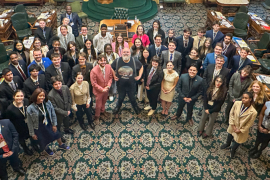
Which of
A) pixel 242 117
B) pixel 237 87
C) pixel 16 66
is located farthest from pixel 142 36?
pixel 242 117

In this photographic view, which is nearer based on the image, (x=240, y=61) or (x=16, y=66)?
(x=16, y=66)

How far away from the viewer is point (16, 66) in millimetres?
4781

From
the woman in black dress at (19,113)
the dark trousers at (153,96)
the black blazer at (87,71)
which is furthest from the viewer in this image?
the dark trousers at (153,96)

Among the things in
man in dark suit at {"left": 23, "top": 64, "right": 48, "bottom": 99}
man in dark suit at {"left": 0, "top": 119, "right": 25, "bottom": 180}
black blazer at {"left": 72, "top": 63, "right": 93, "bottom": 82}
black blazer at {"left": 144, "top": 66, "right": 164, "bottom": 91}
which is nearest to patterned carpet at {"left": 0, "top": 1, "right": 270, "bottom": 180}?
man in dark suit at {"left": 0, "top": 119, "right": 25, "bottom": 180}

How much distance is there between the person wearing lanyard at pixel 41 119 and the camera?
377 centimetres

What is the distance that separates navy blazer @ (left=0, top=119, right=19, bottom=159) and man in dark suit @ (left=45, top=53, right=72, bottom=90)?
1.32m

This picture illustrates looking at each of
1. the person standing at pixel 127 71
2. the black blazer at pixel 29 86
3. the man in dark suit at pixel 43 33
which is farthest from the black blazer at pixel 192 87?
the man in dark suit at pixel 43 33

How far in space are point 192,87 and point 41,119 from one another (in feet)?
9.91

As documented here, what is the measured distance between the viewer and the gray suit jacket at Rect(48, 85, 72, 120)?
13.6ft

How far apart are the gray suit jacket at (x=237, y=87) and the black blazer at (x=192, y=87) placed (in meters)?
0.70

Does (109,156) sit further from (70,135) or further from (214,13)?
(214,13)

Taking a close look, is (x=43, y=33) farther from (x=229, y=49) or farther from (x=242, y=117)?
(x=242, y=117)

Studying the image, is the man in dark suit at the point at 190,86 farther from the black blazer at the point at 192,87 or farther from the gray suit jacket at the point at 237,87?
the gray suit jacket at the point at 237,87

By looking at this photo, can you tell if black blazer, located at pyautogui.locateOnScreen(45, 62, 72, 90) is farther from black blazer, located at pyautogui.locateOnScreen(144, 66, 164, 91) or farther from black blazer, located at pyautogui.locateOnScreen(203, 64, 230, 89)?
black blazer, located at pyautogui.locateOnScreen(203, 64, 230, 89)
